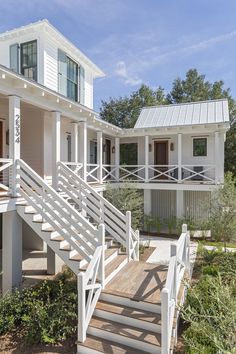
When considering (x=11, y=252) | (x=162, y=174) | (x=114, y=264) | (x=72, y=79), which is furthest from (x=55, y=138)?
(x=162, y=174)

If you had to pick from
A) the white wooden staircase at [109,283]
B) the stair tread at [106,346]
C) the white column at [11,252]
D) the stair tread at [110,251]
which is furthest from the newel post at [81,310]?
the white column at [11,252]

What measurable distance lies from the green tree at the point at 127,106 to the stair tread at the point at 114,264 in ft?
79.9

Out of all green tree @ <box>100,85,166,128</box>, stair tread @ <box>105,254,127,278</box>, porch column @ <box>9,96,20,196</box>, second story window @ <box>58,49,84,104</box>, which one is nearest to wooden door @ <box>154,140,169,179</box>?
second story window @ <box>58,49,84,104</box>

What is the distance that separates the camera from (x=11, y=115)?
23.0ft

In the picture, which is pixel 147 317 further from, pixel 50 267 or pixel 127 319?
pixel 50 267

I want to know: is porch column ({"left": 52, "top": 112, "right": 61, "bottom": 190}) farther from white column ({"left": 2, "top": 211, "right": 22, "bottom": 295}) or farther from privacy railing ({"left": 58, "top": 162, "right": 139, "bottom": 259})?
white column ({"left": 2, "top": 211, "right": 22, "bottom": 295})

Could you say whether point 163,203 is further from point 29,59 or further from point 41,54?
point 29,59

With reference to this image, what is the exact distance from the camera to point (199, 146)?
16.0 metres

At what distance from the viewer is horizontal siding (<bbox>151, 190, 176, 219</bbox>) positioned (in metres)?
16.9

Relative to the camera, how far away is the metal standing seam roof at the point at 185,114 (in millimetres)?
15573

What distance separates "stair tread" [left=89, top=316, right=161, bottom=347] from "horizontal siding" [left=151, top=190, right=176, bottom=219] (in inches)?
476

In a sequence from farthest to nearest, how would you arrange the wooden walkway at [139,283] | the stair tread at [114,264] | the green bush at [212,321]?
1. the stair tread at [114,264]
2. the wooden walkway at [139,283]
3. the green bush at [212,321]

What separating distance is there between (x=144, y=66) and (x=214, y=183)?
1573cm

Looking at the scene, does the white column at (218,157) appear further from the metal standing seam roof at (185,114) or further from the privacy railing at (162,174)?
the metal standing seam roof at (185,114)
